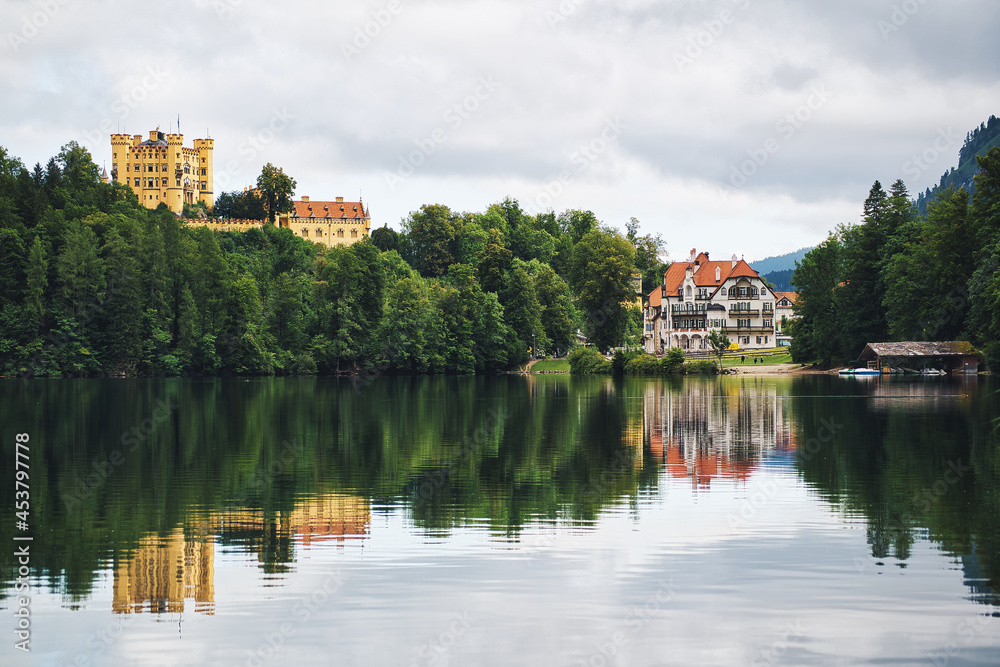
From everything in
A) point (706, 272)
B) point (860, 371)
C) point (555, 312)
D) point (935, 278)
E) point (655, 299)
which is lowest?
point (860, 371)

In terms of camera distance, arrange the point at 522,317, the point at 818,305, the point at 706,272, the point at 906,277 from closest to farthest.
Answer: the point at 906,277 → the point at 818,305 → the point at 522,317 → the point at 706,272

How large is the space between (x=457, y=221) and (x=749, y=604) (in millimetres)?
134816

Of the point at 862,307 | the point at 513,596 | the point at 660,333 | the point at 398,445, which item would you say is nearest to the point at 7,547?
the point at 513,596

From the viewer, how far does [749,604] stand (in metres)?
12.5

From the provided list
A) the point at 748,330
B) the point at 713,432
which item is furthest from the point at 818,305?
the point at 713,432

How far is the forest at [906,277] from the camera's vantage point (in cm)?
7394

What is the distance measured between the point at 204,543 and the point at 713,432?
2189cm

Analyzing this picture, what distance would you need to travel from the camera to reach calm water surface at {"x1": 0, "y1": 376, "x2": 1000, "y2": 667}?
1122 centimetres

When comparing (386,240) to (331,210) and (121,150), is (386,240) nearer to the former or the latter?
(331,210)

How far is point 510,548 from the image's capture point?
51.9 feet

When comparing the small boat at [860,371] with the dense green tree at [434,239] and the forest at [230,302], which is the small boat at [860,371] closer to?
the forest at [230,302]

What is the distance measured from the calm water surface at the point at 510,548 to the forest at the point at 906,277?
151 ft

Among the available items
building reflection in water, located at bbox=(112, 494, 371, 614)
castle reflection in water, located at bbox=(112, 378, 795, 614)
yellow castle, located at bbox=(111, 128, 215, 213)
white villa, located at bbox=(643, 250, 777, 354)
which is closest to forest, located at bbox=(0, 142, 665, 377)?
white villa, located at bbox=(643, 250, 777, 354)

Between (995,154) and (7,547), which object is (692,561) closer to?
(7,547)
